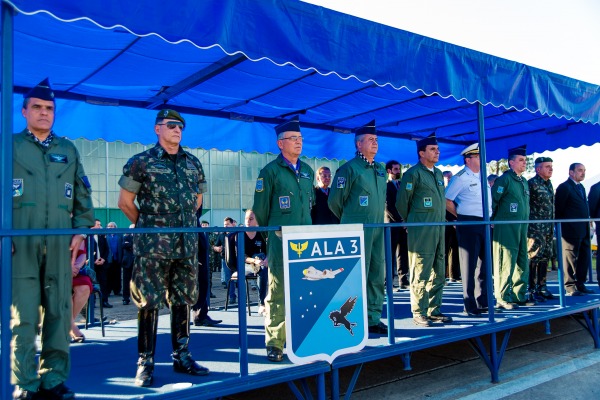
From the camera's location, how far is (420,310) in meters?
4.52

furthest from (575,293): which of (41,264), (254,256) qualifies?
(41,264)

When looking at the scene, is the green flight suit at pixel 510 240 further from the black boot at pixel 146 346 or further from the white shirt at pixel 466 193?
the black boot at pixel 146 346

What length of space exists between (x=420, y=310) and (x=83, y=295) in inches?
116

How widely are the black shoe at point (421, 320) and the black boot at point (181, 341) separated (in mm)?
2139

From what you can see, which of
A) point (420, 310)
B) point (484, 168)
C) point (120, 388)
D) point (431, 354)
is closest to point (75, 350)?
point (120, 388)

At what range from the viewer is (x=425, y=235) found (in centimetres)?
456

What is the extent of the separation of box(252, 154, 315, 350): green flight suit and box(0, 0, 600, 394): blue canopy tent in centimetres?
82

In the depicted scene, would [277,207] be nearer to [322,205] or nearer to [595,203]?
[322,205]

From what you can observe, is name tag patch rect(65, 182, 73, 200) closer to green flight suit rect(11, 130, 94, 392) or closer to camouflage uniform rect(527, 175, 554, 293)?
green flight suit rect(11, 130, 94, 392)

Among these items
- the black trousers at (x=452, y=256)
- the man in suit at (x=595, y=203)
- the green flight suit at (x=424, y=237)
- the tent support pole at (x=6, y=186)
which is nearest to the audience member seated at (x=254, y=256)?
the green flight suit at (x=424, y=237)

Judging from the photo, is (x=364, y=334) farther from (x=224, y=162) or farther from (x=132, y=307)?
(x=224, y=162)

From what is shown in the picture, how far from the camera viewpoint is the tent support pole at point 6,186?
219cm

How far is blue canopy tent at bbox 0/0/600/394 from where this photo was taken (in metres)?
2.72

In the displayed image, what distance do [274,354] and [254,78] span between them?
253cm
